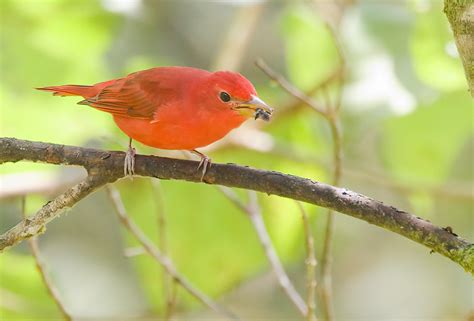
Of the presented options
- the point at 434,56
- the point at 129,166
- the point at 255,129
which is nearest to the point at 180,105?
the point at 129,166

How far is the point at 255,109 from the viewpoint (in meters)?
1.91

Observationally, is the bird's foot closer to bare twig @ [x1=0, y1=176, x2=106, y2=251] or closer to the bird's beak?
bare twig @ [x1=0, y1=176, x2=106, y2=251]

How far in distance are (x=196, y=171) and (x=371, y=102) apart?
54.7 inches

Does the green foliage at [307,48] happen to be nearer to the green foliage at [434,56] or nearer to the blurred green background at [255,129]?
the blurred green background at [255,129]

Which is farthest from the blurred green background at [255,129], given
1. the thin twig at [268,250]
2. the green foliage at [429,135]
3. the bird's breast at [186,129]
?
the bird's breast at [186,129]

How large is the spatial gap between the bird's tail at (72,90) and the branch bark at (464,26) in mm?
1050

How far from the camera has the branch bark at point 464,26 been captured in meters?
1.42

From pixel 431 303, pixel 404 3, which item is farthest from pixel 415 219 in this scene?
pixel 431 303

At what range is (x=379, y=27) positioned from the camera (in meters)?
3.18

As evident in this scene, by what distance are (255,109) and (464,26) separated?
60 cm

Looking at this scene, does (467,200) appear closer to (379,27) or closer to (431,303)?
(379,27)

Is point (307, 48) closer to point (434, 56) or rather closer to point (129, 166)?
point (434, 56)

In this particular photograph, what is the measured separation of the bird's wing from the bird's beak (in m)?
0.22

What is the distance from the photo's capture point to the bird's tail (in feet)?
7.00
